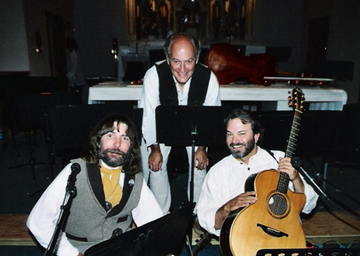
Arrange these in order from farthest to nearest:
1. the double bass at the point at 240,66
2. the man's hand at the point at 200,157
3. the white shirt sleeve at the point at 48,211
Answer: the double bass at the point at 240,66 < the man's hand at the point at 200,157 < the white shirt sleeve at the point at 48,211

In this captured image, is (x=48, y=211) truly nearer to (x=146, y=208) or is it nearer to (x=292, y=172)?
(x=146, y=208)

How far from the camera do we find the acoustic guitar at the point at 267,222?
6.96ft

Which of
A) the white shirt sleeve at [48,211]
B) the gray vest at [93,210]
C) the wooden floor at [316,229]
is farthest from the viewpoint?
the wooden floor at [316,229]

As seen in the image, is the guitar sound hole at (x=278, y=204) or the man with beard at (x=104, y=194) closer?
the man with beard at (x=104, y=194)

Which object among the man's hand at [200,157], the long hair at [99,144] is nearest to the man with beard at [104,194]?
the long hair at [99,144]

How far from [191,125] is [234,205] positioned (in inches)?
32.1

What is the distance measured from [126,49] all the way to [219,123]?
23.4ft

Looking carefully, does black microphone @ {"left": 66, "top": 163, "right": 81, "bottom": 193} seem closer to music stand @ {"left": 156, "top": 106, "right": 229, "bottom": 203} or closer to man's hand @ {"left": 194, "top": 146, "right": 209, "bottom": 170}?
music stand @ {"left": 156, "top": 106, "right": 229, "bottom": 203}

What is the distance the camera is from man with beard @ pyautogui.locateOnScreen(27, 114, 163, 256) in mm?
2010

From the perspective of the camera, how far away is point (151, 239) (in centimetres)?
156

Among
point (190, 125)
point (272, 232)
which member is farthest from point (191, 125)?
point (272, 232)

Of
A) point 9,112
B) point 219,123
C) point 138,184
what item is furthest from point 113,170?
point 9,112

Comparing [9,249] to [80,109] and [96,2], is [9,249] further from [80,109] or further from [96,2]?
[96,2]

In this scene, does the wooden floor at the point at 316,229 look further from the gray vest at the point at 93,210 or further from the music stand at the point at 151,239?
the music stand at the point at 151,239
